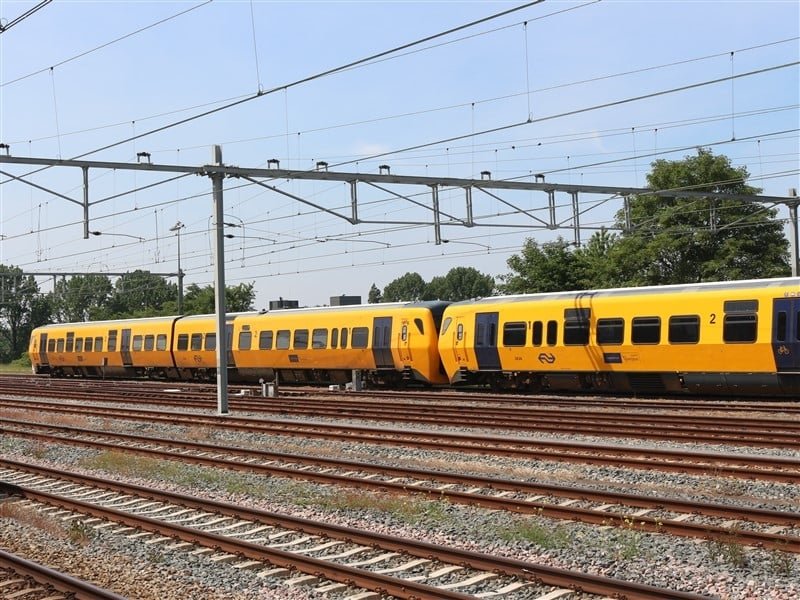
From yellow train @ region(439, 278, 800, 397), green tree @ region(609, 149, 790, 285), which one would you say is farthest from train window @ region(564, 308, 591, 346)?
green tree @ region(609, 149, 790, 285)

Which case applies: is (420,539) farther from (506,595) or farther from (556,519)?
(506,595)

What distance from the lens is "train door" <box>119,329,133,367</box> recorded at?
42281 mm

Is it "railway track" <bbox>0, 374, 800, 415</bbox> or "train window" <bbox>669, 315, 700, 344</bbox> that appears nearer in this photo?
"railway track" <bbox>0, 374, 800, 415</bbox>

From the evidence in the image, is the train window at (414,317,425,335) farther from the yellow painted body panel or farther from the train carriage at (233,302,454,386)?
the yellow painted body panel

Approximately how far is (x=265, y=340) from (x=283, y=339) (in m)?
1.09

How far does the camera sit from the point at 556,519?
10.0 meters

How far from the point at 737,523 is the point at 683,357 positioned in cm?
1322

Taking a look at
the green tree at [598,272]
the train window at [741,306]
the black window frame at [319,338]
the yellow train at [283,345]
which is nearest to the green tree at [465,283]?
the green tree at [598,272]

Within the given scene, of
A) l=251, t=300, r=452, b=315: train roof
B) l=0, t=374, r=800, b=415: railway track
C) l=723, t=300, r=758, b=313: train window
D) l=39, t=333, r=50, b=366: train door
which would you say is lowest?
l=0, t=374, r=800, b=415: railway track

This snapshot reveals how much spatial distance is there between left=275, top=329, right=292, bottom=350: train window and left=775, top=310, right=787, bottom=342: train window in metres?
17.5

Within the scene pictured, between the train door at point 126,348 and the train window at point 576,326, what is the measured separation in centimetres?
2451

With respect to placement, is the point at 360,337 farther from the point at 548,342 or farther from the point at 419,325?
the point at 548,342

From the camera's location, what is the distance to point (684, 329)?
21812 mm

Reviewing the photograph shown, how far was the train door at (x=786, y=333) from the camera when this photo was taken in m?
20.0
